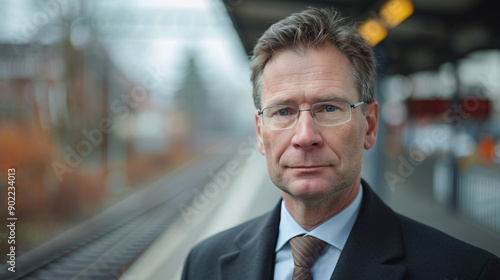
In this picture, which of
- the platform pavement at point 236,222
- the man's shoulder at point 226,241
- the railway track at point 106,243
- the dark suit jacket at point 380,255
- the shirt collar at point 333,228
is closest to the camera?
the dark suit jacket at point 380,255

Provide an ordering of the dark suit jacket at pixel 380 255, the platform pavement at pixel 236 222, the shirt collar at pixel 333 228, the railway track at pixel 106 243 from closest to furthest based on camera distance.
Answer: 1. the dark suit jacket at pixel 380 255
2. the shirt collar at pixel 333 228
3. the railway track at pixel 106 243
4. the platform pavement at pixel 236 222

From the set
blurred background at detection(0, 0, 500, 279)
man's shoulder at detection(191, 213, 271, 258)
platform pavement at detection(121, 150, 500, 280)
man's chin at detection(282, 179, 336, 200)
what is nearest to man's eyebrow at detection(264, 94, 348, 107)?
man's chin at detection(282, 179, 336, 200)

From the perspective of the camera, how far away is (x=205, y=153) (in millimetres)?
19375

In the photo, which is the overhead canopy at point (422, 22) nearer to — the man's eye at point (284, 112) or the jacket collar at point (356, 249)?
the man's eye at point (284, 112)

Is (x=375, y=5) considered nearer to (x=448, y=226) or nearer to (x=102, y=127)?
(x=448, y=226)

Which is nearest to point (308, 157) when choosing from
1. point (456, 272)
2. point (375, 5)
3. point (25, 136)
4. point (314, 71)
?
point (314, 71)

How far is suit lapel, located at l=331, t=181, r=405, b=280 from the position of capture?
1178mm

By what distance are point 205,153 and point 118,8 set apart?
42.1 ft

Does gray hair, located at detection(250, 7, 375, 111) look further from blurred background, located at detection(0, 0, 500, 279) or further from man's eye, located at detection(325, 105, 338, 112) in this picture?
blurred background, located at detection(0, 0, 500, 279)

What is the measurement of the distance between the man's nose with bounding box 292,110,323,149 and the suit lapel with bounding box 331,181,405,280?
351 millimetres

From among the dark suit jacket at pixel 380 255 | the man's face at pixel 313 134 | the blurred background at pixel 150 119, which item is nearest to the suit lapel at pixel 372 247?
the dark suit jacket at pixel 380 255

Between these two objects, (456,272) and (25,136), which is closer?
(456,272)

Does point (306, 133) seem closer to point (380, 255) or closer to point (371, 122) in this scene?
point (371, 122)

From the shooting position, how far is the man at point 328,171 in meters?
1.19
